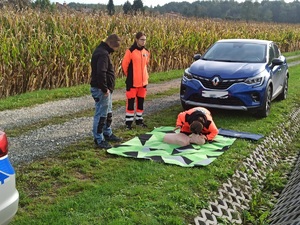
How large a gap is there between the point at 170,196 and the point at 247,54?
253 inches

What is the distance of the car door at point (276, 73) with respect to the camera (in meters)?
10.8

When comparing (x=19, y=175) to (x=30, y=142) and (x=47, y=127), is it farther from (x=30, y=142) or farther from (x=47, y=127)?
(x=47, y=127)

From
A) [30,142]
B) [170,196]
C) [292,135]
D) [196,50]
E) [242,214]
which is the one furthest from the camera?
[196,50]

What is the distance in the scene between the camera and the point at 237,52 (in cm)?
1088

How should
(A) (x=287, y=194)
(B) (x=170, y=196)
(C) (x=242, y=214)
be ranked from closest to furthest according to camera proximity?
(B) (x=170, y=196), (C) (x=242, y=214), (A) (x=287, y=194)

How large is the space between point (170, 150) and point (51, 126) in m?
2.82

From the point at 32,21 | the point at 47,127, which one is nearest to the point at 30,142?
the point at 47,127

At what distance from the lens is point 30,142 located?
24.5ft

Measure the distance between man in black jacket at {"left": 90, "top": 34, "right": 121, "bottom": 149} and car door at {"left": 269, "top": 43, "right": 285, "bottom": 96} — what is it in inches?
203

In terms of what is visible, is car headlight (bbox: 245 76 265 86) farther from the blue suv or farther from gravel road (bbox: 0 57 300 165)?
gravel road (bbox: 0 57 300 165)

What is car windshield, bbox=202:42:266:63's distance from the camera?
34.6 feet

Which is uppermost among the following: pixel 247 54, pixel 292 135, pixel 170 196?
pixel 247 54

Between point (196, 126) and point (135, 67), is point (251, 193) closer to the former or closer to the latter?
point (196, 126)

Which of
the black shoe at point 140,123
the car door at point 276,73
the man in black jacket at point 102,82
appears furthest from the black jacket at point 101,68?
the car door at point 276,73
